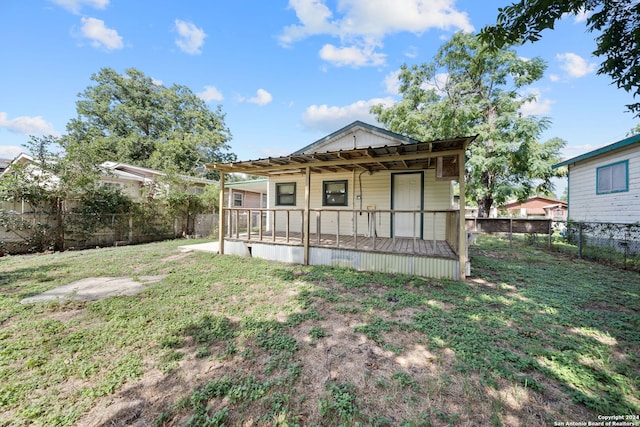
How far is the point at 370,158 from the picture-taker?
221 inches

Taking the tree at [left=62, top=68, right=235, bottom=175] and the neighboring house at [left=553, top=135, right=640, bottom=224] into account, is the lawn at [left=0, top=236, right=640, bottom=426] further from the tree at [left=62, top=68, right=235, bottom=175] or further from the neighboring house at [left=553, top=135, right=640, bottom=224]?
the tree at [left=62, top=68, right=235, bottom=175]

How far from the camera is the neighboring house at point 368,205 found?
5.34 metres

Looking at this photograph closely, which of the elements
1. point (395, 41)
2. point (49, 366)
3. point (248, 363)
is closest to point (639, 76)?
point (248, 363)

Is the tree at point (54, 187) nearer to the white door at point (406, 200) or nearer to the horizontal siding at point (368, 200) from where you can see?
the horizontal siding at point (368, 200)

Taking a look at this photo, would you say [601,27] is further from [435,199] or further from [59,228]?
[59,228]

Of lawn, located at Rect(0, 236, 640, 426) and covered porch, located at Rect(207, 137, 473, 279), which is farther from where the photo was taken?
covered porch, located at Rect(207, 137, 473, 279)

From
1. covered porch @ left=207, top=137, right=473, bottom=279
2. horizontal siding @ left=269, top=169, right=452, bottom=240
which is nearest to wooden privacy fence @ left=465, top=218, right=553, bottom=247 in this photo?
horizontal siding @ left=269, top=169, right=452, bottom=240

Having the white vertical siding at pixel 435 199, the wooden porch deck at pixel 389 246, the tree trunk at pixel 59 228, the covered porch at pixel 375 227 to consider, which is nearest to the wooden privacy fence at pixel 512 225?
the white vertical siding at pixel 435 199

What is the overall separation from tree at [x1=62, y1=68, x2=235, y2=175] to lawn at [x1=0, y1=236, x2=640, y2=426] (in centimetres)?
2303

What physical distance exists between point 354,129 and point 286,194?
3.50 m

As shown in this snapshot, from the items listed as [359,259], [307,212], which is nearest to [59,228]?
[307,212]

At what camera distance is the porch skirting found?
5.20m

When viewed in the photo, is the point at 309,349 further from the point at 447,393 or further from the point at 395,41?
the point at 395,41

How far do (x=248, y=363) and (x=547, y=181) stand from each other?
1784 centimetres
